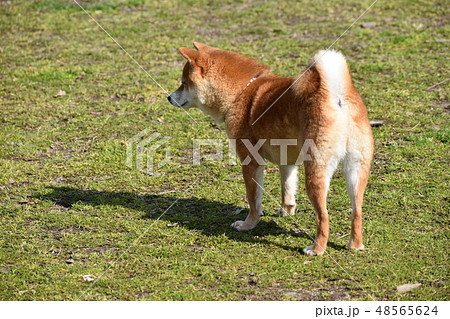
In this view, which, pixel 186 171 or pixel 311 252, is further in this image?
pixel 186 171

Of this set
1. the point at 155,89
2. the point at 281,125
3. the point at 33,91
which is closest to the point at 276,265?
the point at 281,125

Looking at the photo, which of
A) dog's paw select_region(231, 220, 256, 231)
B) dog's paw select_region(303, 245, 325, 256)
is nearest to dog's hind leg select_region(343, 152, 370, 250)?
dog's paw select_region(303, 245, 325, 256)

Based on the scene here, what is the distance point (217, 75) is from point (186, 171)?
1465mm

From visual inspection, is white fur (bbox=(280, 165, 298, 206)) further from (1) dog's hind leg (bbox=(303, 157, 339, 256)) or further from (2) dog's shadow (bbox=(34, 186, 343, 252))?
(1) dog's hind leg (bbox=(303, 157, 339, 256))

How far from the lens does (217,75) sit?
230 inches

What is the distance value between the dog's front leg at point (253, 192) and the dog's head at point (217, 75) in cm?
70

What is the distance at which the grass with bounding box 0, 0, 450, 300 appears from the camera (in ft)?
15.5

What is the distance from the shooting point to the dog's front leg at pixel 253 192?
18.2 feet

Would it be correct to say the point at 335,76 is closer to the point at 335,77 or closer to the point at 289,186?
the point at 335,77

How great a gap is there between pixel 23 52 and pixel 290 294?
309 inches

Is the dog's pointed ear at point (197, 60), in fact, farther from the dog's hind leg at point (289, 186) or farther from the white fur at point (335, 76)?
the white fur at point (335, 76)

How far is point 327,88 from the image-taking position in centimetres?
468
